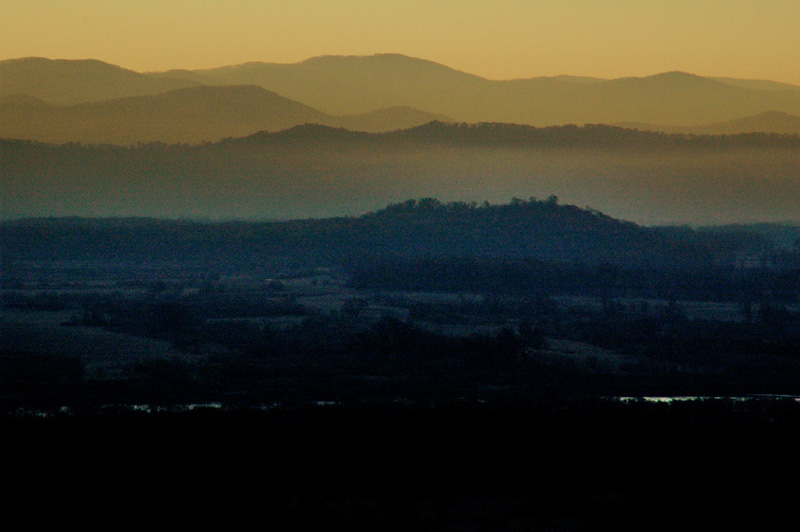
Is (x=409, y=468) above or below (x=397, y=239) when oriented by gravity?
below

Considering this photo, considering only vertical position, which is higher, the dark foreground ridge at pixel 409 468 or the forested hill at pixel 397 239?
the forested hill at pixel 397 239

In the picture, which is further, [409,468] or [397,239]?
[397,239]

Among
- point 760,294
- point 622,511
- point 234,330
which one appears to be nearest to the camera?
point 622,511

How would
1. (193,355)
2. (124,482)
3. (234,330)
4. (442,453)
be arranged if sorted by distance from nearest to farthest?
(124,482)
(442,453)
(193,355)
(234,330)

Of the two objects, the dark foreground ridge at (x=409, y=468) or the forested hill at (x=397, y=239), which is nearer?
the dark foreground ridge at (x=409, y=468)

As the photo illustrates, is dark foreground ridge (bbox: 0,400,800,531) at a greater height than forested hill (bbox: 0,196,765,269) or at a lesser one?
lesser

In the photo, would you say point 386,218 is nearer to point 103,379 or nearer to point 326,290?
point 326,290

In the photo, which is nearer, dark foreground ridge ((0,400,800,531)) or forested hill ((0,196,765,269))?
dark foreground ridge ((0,400,800,531))

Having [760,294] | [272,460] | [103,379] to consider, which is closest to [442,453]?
[272,460]
